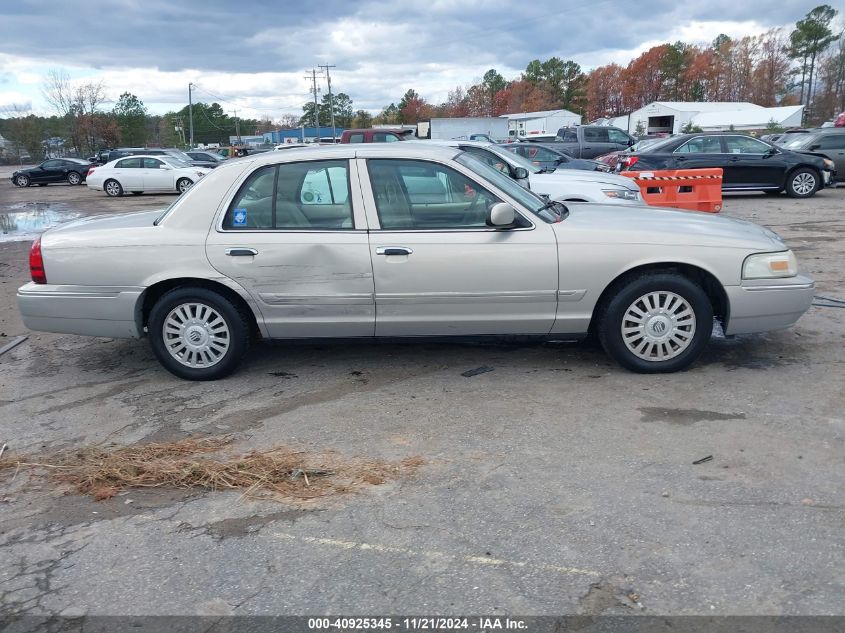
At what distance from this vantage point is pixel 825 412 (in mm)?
4422

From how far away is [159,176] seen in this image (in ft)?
82.6

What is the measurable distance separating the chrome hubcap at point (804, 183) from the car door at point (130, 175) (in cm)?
2022

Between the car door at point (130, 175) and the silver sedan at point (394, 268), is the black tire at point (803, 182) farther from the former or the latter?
the car door at point (130, 175)

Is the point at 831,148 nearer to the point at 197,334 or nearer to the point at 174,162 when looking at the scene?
the point at 197,334

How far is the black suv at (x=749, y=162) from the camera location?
1678cm

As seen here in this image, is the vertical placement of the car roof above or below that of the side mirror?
above

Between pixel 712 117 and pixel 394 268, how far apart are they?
65410 millimetres

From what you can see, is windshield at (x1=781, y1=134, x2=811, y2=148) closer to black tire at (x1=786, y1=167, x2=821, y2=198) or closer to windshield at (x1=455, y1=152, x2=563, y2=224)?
black tire at (x1=786, y1=167, x2=821, y2=198)

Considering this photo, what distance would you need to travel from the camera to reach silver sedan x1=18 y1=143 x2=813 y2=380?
Answer: 16.3ft

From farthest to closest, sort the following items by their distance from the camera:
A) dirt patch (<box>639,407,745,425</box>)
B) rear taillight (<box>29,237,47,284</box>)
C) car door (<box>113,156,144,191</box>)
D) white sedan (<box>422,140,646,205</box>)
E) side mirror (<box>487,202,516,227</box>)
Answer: car door (<box>113,156,144,191</box>)
white sedan (<box>422,140,646,205</box>)
rear taillight (<box>29,237,47,284</box>)
side mirror (<box>487,202,516,227</box>)
dirt patch (<box>639,407,745,425</box>)

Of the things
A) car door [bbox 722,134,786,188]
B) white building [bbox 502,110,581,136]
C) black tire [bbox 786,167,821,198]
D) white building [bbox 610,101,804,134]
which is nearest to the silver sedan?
car door [bbox 722,134,786,188]

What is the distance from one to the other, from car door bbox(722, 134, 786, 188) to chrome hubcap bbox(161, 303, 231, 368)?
14695 millimetres

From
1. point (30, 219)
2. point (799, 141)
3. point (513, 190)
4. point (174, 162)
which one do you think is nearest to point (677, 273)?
point (513, 190)

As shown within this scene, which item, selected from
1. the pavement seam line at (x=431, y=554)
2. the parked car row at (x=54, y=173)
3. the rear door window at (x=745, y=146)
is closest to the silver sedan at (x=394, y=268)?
the pavement seam line at (x=431, y=554)
